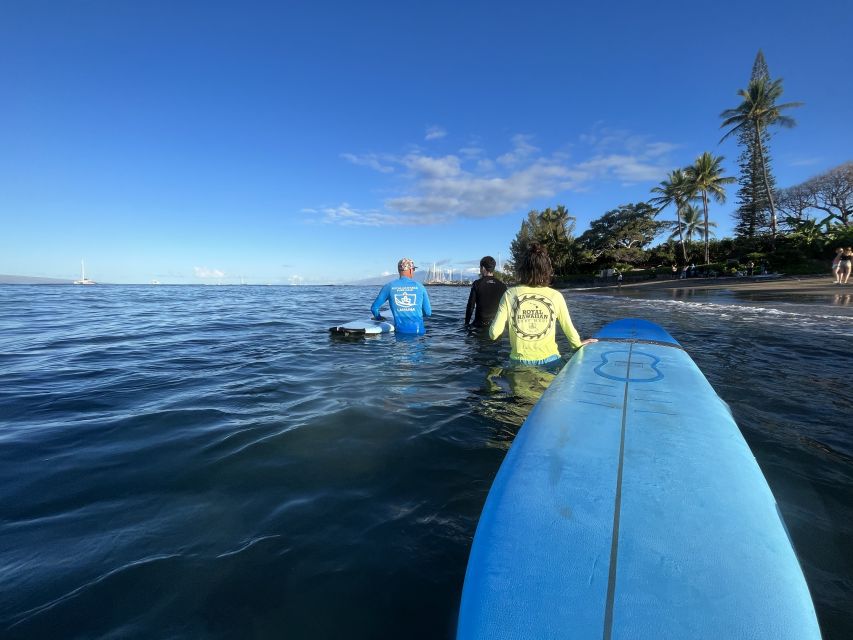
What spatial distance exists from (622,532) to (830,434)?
308cm

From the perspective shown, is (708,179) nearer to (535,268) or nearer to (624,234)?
(624,234)

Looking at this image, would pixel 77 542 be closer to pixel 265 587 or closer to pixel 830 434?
pixel 265 587

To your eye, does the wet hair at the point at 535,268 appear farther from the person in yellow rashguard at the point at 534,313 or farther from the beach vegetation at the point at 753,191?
the beach vegetation at the point at 753,191

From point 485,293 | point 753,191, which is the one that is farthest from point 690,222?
point 485,293

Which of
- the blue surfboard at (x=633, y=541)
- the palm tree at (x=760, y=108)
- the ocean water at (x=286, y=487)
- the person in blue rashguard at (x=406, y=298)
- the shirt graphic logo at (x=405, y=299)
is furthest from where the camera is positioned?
the palm tree at (x=760, y=108)

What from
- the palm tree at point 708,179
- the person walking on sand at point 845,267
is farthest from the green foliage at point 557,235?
the person walking on sand at point 845,267

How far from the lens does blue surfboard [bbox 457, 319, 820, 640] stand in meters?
1.03

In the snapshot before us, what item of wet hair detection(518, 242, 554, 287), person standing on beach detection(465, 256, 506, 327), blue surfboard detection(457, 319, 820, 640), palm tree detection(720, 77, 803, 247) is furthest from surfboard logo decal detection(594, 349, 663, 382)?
palm tree detection(720, 77, 803, 247)

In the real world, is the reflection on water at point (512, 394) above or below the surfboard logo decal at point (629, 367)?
below

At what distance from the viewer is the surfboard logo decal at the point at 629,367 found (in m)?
3.03

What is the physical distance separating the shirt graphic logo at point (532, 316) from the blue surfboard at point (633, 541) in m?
1.80

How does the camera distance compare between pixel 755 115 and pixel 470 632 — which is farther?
pixel 755 115

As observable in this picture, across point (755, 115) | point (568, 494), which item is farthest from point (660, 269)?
point (568, 494)

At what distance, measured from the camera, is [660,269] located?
37531 millimetres
